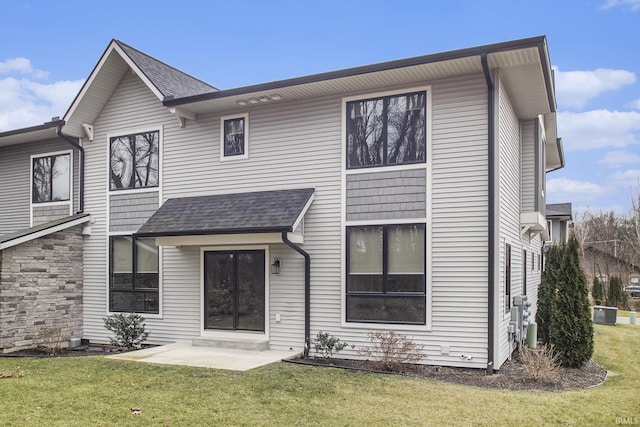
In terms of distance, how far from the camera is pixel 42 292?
39.3 feet

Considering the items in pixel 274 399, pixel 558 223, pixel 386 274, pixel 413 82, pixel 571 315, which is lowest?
pixel 274 399

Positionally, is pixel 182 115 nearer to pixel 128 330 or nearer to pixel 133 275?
pixel 133 275

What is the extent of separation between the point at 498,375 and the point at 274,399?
3998 millimetres

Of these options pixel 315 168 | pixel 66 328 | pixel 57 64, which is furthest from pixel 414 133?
pixel 57 64

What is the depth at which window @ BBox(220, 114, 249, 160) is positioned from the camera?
11244mm

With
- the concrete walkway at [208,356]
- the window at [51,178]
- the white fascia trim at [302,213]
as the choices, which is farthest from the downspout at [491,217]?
the window at [51,178]

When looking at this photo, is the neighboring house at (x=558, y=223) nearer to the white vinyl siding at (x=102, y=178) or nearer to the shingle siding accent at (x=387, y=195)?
the shingle siding accent at (x=387, y=195)

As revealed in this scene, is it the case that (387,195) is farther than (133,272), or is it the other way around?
(133,272)

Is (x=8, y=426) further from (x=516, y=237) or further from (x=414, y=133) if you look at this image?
(x=516, y=237)

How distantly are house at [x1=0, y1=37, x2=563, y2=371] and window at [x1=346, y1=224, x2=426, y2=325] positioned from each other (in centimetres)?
3

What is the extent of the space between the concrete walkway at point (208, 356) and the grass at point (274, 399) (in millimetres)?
428

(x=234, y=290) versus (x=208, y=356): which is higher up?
(x=234, y=290)

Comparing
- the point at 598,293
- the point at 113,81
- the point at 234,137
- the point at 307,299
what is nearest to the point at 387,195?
the point at 307,299

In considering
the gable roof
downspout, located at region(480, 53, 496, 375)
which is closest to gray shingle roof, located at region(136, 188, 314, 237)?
the gable roof
